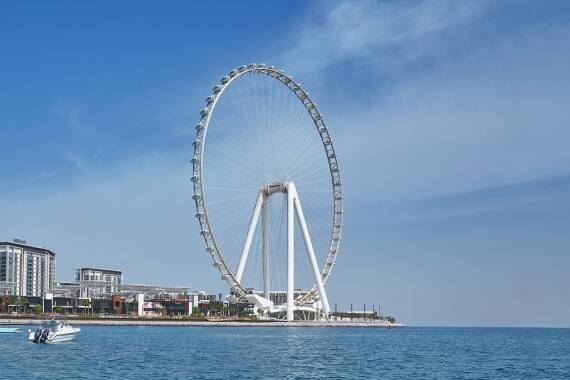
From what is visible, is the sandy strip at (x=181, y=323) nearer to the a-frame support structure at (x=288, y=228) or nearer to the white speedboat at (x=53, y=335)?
the a-frame support structure at (x=288, y=228)

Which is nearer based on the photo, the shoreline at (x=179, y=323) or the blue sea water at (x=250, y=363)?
the blue sea water at (x=250, y=363)

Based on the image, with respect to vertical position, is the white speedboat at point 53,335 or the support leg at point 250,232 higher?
the support leg at point 250,232

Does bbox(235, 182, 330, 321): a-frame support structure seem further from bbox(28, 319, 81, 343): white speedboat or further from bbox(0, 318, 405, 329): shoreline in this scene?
bbox(28, 319, 81, 343): white speedboat

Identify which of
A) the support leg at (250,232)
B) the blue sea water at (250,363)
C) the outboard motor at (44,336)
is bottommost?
the blue sea water at (250,363)

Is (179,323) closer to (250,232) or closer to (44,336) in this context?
(250,232)

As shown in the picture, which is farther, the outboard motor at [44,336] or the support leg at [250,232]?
the support leg at [250,232]

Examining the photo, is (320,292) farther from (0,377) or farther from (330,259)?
(0,377)

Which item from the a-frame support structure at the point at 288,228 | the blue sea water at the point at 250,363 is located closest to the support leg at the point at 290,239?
the a-frame support structure at the point at 288,228

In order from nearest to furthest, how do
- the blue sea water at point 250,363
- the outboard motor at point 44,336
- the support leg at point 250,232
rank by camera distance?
1. the blue sea water at point 250,363
2. the outboard motor at point 44,336
3. the support leg at point 250,232

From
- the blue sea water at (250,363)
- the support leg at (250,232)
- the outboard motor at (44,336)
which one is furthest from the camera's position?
the support leg at (250,232)

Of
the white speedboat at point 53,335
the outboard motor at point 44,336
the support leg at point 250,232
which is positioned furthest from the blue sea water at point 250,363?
the support leg at point 250,232

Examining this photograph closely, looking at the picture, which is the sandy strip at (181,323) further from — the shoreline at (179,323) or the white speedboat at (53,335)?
the white speedboat at (53,335)

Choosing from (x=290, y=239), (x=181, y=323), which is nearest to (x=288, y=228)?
(x=290, y=239)

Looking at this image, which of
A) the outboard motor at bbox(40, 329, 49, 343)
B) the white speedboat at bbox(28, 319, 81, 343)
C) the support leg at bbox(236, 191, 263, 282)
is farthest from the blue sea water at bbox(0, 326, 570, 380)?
the support leg at bbox(236, 191, 263, 282)
